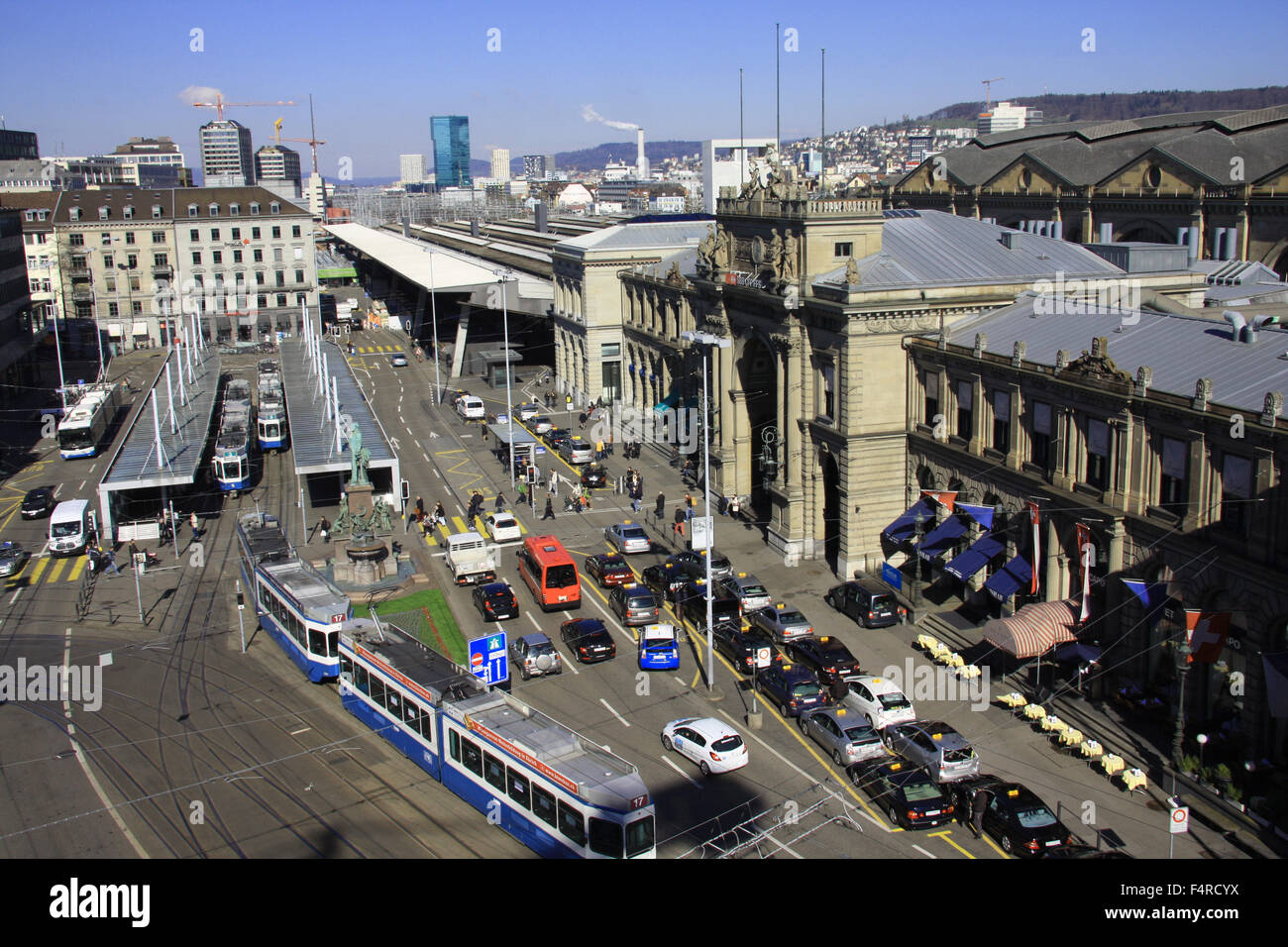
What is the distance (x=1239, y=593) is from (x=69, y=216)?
132 metres

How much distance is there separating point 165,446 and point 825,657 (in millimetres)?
46833

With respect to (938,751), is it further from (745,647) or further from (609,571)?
(609,571)

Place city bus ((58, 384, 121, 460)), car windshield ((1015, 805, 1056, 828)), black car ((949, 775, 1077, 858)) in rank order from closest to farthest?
black car ((949, 775, 1077, 858)) → car windshield ((1015, 805, 1056, 828)) → city bus ((58, 384, 121, 460))

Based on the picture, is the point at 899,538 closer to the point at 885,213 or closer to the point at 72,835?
the point at 885,213

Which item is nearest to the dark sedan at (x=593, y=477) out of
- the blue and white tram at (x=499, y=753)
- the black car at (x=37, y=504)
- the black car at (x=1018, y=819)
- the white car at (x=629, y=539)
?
the white car at (x=629, y=539)

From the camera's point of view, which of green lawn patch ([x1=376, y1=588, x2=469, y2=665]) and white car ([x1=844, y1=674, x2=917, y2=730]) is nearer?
white car ([x1=844, y1=674, x2=917, y2=730])

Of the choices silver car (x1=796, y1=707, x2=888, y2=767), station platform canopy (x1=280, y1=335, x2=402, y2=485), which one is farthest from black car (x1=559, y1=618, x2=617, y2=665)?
station platform canopy (x1=280, y1=335, x2=402, y2=485)

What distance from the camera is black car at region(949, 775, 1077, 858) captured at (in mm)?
26266

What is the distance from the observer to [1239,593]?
30812 mm

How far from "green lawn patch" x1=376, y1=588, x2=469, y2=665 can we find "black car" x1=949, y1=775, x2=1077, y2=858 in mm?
20124

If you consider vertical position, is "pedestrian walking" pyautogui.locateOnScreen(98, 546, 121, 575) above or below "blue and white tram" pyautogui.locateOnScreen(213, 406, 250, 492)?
below

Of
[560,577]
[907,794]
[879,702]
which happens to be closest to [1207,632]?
[879,702]

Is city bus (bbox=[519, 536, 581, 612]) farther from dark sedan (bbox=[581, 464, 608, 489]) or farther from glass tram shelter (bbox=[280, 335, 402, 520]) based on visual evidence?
dark sedan (bbox=[581, 464, 608, 489])
